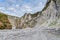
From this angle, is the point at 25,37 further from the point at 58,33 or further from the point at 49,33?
the point at 58,33

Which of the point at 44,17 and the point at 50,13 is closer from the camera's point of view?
the point at 50,13

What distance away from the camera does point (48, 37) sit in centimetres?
288

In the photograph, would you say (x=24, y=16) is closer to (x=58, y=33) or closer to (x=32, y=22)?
(x=32, y=22)

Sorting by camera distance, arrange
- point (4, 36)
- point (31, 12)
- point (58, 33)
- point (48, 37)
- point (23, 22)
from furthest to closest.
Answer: point (31, 12)
point (23, 22)
point (58, 33)
point (48, 37)
point (4, 36)

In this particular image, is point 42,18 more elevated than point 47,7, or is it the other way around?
point 47,7

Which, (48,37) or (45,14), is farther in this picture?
(45,14)

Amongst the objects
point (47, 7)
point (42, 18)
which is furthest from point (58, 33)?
point (47, 7)

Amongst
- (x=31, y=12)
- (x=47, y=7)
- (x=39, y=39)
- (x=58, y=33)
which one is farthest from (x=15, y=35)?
(x=31, y=12)

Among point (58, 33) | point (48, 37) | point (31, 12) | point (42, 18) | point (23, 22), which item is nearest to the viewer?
point (48, 37)

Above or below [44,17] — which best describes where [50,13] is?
above

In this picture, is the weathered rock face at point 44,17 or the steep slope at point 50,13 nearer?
the steep slope at point 50,13

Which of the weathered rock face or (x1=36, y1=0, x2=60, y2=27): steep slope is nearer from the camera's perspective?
(x1=36, y1=0, x2=60, y2=27): steep slope

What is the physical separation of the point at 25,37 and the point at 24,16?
509cm

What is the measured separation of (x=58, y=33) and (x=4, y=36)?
43.6 inches
